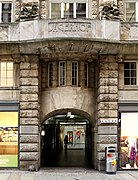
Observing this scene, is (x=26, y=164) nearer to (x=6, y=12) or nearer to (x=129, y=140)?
(x=129, y=140)

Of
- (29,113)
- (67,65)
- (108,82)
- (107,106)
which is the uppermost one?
(67,65)

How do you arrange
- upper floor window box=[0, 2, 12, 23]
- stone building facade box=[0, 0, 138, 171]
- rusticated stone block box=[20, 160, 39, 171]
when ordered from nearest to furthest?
stone building facade box=[0, 0, 138, 171], rusticated stone block box=[20, 160, 39, 171], upper floor window box=[0, 2, 12, 23]

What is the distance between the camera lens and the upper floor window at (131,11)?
21984 millimetres

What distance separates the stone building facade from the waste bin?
1.69ft

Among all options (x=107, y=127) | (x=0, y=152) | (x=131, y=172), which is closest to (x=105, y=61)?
(x=107, y=127)

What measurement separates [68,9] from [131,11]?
3.24 m

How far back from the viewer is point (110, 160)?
65.7ft

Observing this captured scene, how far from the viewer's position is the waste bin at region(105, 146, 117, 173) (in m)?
20.0

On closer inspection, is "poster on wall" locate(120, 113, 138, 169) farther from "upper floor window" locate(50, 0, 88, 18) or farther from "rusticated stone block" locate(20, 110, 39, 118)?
"upper floor window" locate(50, 0, 88, 18)

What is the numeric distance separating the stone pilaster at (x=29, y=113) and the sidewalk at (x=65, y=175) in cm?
77

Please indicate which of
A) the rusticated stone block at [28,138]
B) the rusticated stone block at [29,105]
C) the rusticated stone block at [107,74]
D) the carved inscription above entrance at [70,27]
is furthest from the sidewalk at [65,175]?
the carved inscription above entrance at [70,27]

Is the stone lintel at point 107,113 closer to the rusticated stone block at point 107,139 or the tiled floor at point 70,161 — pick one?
the rusticated stone block at point 107,139

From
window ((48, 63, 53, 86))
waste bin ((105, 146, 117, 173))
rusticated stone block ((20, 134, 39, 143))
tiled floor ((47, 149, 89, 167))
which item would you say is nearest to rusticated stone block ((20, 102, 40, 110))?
rusticated stone block ((20, 134, 39, 143))

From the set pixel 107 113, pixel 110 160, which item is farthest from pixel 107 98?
pixel 110 160
